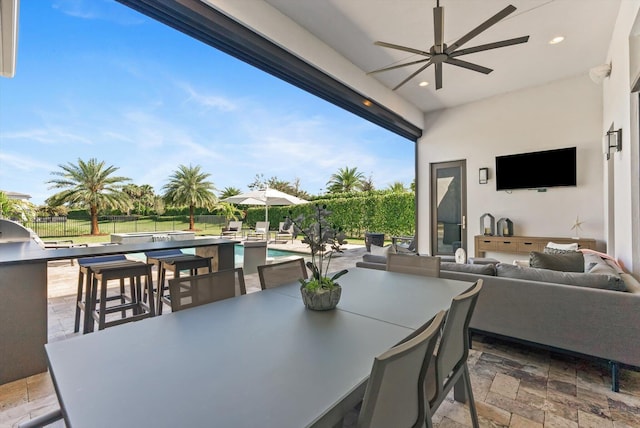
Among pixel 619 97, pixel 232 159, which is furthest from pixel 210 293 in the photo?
pixel 232 159

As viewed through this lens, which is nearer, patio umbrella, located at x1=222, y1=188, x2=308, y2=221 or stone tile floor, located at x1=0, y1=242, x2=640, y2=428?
stone tile floor, located at x1=0, y1=242, x2=640, y2=428

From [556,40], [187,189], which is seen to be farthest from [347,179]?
[556,40]

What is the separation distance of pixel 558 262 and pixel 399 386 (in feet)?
9.21

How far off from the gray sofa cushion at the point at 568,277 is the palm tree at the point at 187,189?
13.6 metres

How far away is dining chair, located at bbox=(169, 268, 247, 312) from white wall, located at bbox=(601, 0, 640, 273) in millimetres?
3353

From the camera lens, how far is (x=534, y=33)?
3.69 m

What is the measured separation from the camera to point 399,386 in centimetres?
85

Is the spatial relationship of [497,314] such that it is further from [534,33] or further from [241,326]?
[534,33]

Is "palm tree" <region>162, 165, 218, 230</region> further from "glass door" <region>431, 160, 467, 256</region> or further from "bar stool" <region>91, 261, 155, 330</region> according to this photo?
"bar stool" <region>91, 261, 155, 330</region>

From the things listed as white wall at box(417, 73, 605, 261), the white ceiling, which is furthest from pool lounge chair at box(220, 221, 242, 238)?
the white ceiling

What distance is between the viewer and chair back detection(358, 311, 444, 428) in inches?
28.9

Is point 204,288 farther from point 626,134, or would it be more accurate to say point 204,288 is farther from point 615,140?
point 615,140

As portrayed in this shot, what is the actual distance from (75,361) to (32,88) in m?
12.1

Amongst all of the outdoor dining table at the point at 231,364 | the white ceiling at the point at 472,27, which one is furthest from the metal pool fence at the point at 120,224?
the outdoor dining table at the point at 231,364
